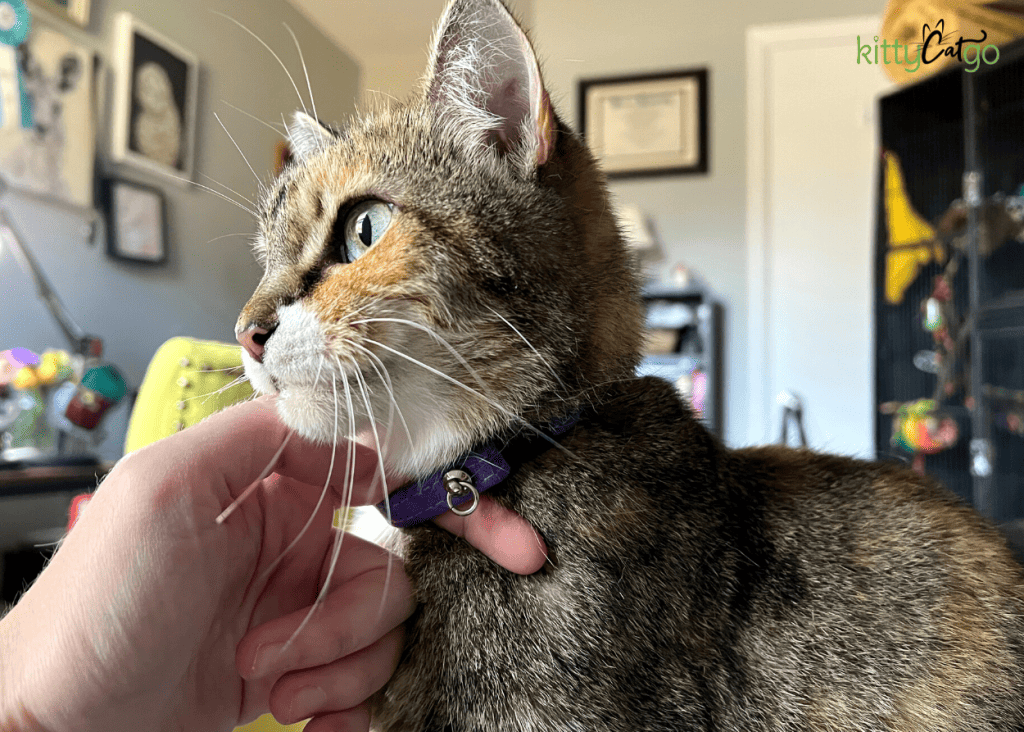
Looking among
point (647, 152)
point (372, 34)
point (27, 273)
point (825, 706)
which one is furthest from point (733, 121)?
point (825, 706)

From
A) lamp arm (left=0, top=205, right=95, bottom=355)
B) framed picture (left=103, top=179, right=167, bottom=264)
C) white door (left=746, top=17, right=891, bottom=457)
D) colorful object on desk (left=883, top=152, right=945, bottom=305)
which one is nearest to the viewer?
lamp arm (left=0, top=205, right=95, bottom=355)

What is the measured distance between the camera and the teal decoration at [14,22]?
6.98ft

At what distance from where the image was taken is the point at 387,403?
22.3 inches

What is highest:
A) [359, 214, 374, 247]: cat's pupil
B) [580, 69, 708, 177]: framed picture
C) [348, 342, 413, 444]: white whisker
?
[580, 69, 708, 177]: framed picture

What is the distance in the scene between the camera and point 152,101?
2699mm

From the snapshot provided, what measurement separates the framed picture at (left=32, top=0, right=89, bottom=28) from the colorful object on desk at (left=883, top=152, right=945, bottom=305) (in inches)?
132

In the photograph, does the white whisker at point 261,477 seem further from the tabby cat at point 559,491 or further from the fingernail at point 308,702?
the fingernail at point 308,702

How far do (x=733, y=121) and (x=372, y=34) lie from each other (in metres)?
2.07

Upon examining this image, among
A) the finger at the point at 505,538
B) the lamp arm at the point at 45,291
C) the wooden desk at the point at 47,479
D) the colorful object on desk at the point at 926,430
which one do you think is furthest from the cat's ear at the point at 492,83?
the colorful object on desk at the point at 926,430

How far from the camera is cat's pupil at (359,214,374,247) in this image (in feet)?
2.00

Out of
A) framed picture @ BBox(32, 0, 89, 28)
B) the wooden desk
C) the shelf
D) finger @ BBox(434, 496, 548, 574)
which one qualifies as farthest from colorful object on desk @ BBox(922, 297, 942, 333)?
framed picture @ BBox(32, 0, 89, 28)

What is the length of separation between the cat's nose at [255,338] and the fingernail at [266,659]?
25 cm

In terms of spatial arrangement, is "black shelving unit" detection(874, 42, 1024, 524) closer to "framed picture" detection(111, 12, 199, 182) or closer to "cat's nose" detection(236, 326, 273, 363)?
"cat's nose" detection(236, 326, 273, 363)

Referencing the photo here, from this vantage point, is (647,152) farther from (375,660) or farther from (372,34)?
(375,660)
